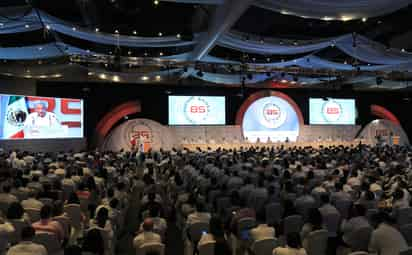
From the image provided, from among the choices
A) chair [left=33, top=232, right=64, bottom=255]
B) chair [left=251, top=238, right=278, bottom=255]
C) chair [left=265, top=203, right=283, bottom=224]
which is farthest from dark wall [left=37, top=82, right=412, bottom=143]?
chair [left=251, top=238, right=278, bottom=255]

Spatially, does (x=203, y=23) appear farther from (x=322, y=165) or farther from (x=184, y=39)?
(x=322, y=165)

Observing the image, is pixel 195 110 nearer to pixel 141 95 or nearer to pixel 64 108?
pixel 141 95

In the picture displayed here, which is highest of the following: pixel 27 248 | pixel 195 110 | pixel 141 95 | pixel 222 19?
pixel 222 19

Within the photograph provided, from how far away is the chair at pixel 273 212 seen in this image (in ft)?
25.8

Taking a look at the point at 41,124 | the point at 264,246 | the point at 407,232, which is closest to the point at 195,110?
the point at 41,124

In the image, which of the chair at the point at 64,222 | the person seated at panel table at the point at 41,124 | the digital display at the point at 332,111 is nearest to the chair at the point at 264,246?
the chair at the point at 64,222

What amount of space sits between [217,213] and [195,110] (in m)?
19.0

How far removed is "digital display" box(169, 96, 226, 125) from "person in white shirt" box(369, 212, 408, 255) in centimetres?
2192

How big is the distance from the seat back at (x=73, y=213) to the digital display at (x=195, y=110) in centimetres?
1931

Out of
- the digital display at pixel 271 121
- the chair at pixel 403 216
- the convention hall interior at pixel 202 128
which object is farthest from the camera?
the digital display at pixel 271 121

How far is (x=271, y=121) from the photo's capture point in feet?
96.2

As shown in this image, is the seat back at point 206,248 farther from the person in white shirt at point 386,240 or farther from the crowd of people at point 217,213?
the person in white shirt at point 386,240

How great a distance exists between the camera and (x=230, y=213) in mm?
7633

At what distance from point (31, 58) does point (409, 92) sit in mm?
29217
